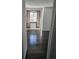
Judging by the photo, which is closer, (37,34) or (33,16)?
(37,34)

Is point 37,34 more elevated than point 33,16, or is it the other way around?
point 33,16

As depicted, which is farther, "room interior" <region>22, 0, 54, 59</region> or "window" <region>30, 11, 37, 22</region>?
"window" <region>30, 11, 37, 22</region>

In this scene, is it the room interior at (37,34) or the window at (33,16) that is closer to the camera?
the room interior at (37,34)
